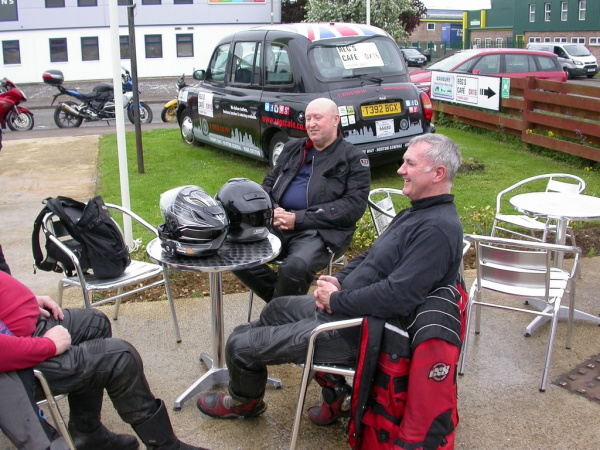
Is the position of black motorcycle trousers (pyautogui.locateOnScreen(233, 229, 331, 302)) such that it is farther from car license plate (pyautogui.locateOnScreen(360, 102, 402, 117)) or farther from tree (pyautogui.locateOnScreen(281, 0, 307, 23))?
tree (pyautogui.locateOnScreen(281, 0, 307, 23))

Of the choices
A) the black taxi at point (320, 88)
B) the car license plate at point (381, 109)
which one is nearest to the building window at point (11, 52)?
the black taxi at point (320, 88)

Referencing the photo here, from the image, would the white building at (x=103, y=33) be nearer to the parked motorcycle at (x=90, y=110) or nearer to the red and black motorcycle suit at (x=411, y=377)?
the parked motorcycle at (x=90, y=110)

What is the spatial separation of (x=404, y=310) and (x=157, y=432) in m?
1.18

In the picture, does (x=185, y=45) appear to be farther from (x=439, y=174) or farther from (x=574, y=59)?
(x=439, y=174)

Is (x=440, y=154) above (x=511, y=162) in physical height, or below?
above

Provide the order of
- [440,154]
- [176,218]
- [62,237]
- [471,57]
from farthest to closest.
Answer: [471,57] → [62,237] → [176,218] → [440,154]

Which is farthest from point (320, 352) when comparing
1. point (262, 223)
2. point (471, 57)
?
point (471, 57)

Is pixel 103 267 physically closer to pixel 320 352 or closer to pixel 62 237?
pixel 62 237

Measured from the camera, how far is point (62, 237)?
4.35 metres

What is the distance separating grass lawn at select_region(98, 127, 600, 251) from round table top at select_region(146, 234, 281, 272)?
9.53 feet

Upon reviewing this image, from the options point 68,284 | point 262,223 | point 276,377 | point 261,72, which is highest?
point 261,72

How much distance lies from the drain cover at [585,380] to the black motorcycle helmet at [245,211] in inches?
72.6

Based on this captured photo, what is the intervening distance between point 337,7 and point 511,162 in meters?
21.9

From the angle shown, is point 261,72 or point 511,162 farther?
point 511,162
